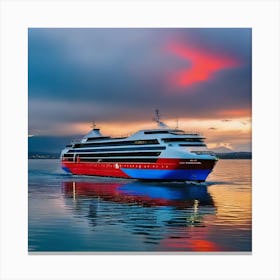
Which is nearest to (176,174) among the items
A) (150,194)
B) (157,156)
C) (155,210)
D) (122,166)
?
(157,156)

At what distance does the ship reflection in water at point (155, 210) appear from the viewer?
10250 mm

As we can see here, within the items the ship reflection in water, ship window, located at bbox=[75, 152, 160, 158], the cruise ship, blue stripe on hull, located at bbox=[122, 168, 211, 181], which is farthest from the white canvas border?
ship window, located at bbox=[75, 152, 160, 158]

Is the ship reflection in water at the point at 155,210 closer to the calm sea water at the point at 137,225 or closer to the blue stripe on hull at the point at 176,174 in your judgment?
the calm sea water at the point at 137,225

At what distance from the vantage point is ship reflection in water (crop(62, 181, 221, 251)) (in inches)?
404

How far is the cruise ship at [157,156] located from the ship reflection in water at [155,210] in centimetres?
60

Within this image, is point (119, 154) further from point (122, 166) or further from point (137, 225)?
point (137, 225)

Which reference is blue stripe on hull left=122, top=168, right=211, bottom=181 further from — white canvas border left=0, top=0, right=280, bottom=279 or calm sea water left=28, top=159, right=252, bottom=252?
white canvas border left=0, top=0, right=280, bottom=279

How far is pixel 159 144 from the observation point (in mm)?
22141
